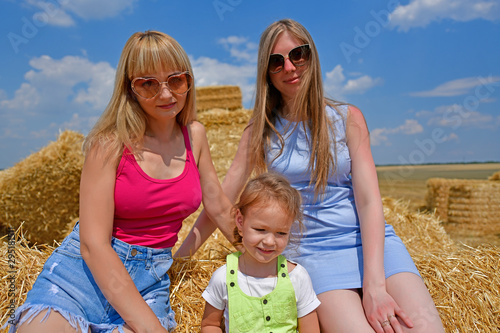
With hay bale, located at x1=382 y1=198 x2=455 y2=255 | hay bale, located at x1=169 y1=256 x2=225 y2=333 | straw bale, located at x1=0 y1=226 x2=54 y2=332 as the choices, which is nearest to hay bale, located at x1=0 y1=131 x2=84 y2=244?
straw bale, located at x1=0 y1=226 x2=54 y2=332

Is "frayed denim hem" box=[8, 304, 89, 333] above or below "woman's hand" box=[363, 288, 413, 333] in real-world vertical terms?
above

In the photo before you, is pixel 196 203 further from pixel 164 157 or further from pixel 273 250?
A: pixel 273 250

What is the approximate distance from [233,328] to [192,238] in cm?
77

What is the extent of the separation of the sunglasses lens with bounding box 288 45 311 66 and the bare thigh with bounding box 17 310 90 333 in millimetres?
1694

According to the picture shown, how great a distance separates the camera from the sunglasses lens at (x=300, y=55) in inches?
83.8

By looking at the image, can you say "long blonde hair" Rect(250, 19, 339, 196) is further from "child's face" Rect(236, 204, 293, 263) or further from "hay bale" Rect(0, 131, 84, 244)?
"hay bale" Rect(0, 131, 84, 244)

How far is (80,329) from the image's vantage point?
159cm

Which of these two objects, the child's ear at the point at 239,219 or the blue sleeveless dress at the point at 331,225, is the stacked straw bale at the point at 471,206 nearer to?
the blue sleeveless dress at the point at 331,225

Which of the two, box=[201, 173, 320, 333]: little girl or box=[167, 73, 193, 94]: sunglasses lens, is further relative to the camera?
box=[167, 73, 193, 94]: sunglasses lens

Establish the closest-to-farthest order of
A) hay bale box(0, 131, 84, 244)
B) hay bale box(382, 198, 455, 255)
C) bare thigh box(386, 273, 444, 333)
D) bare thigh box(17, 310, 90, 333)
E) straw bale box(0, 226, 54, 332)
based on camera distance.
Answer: bare thigh box(17, 310, 90, 333)
bare thigh box(386, 273, 444, 333)
straw bale box(0, 226, 54, 332)
hay bale box(382, 198, 455, 255)
hay bale box(0, 131, 84, 244)

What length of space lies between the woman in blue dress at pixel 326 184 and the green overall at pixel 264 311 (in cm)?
22

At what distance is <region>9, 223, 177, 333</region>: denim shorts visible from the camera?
1.61 m

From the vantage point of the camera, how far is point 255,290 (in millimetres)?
1710

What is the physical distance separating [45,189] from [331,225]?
15.3 ft
